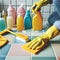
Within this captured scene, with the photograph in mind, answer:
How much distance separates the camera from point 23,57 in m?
0.87

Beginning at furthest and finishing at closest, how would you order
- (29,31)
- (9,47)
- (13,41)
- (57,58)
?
1. (29,31)
2. (13,41)
3. (9,47)
4. (57,58)

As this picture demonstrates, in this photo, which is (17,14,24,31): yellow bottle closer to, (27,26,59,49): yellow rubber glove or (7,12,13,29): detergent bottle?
(7,12,13,29): detergent bottle

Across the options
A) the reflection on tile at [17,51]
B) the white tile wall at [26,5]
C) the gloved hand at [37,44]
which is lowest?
the reflection on tile at [17,51]

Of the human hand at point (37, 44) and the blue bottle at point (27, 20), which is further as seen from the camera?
the blue bottle at point (27, 20)

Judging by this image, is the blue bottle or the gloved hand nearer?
the gloved hand

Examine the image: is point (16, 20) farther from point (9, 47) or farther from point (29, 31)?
point (9, 47)

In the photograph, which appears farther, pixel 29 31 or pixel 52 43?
pixel 29 31

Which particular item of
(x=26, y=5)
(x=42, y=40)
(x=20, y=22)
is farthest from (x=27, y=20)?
(x=42, y=40)

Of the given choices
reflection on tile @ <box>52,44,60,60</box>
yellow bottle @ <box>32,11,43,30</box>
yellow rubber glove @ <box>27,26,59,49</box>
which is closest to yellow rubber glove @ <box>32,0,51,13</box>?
yellow bottle @ <box>32,11,43,30</box>

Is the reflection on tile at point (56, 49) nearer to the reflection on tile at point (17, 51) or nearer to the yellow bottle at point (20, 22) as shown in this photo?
the reflection on tile at point (17, 51)

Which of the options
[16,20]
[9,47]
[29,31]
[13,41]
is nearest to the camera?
[9,47]

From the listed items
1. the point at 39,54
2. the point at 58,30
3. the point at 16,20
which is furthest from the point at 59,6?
the point at 16,20

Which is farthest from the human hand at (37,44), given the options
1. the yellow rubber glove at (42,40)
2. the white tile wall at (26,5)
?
the white tile wall at (26,5)

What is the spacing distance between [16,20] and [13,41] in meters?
0.41
